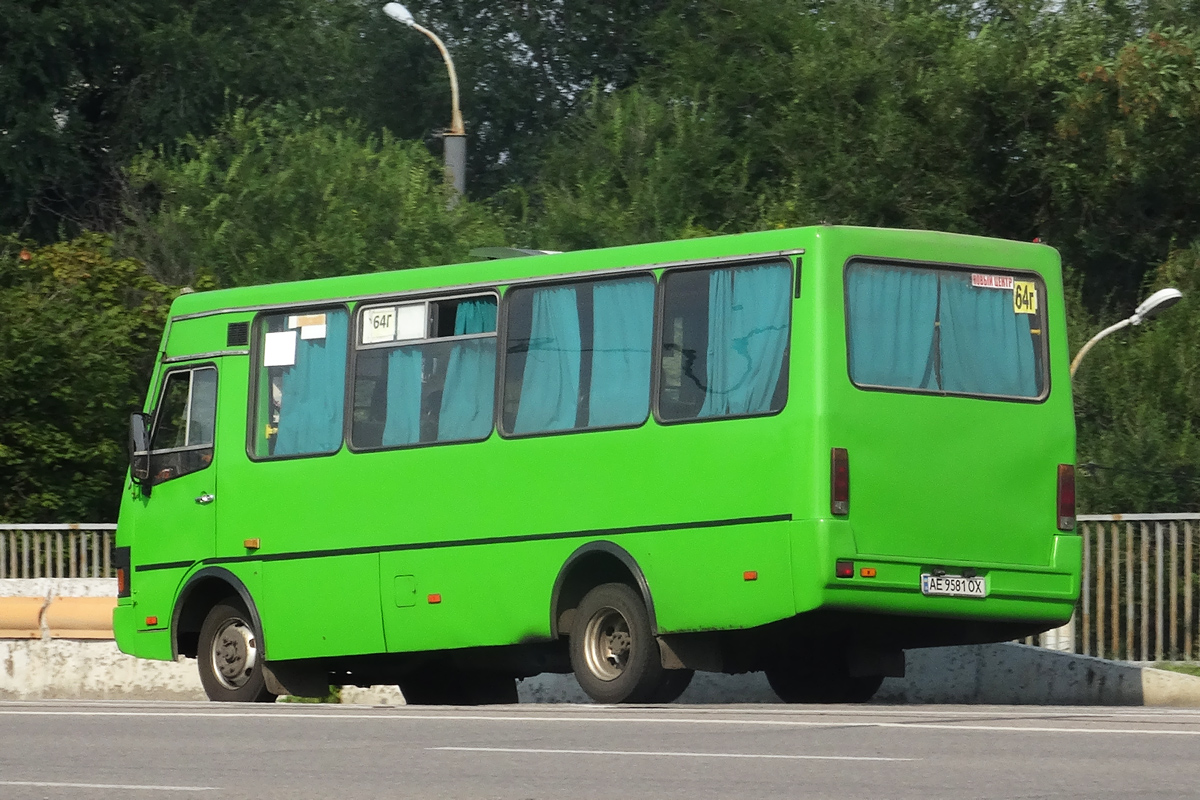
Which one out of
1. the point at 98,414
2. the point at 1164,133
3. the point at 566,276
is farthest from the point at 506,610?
the point at 1164,133

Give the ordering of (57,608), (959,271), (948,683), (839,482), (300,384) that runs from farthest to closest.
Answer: (57,608) → (300,384) → (948,683) → (959,271) → (839,482)

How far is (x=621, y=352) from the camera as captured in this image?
14.2m

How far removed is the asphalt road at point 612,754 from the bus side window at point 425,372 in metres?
2.66

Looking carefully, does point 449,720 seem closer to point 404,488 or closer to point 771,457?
point 771,457

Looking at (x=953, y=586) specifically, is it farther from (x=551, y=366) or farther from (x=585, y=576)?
(x=551, y=366)

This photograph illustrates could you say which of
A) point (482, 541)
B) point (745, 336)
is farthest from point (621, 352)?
point (482, 541)

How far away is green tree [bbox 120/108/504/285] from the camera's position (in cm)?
3559

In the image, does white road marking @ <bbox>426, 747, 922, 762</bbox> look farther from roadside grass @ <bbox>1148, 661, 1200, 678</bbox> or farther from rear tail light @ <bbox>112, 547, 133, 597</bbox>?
rear tail light @ <bbox>112, 547, 133, 597</bbox>

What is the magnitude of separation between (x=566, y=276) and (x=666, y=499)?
1666 mm

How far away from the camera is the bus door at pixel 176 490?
54.4 ft

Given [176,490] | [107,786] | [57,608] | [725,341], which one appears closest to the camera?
Answer: [107,786]

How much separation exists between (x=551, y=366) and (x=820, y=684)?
2.76 m

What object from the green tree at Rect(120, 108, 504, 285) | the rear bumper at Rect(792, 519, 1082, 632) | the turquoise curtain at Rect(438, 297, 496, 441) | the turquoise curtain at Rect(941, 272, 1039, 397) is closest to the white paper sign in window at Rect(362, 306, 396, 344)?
the turquoise curtain at Rect(438, 297, 496, 441)

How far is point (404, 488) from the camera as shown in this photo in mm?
15391
